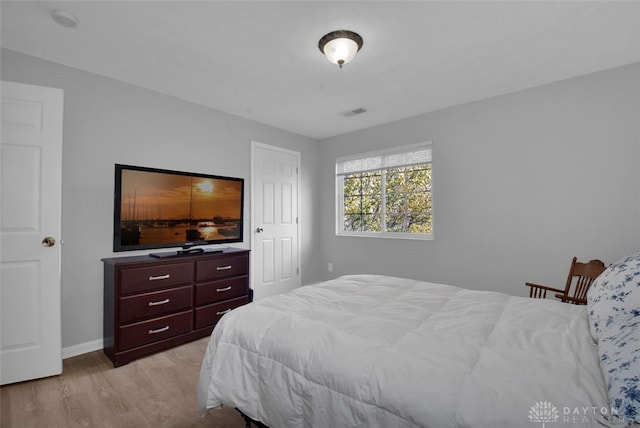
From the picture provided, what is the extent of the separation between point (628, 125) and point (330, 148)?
336cm

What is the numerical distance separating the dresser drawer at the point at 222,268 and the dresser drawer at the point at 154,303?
0.18m

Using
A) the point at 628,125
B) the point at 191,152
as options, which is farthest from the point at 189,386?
the point at 628,125

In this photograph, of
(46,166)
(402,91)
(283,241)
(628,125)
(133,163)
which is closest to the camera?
(46,166)

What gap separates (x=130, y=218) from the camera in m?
2.61

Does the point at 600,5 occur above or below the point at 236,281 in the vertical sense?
above

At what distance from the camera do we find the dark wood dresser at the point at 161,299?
2.39 metres

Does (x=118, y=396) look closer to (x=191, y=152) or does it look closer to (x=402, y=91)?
(x=191, y=152)

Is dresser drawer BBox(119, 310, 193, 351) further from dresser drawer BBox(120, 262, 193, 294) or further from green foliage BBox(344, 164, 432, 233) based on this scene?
green foliage BBox(344, 164, 432, 233)

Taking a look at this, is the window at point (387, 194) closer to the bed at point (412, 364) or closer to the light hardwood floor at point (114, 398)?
the bed at point (412, 364)

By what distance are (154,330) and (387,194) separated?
3169 millimetres

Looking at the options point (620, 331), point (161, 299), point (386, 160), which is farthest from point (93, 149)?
point (620, 331)

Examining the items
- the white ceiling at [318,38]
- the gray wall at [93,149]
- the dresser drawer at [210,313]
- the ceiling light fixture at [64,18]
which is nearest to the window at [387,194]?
the white ceiling at [318,38]

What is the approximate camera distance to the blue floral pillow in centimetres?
77

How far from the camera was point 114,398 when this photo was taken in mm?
1962
